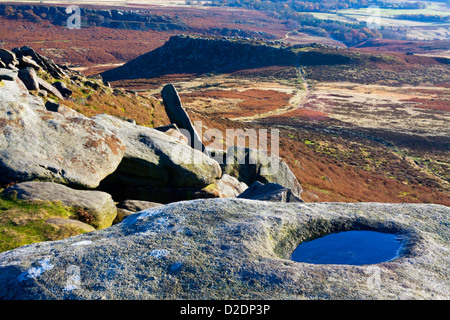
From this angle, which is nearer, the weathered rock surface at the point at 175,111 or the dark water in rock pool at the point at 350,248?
the dark water in rock pool at the point at 350,248

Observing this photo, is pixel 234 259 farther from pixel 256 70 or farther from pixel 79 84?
pixel 256 70

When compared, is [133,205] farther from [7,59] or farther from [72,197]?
[7,59]

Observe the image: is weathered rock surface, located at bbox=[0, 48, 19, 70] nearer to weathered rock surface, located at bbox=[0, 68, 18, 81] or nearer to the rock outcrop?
weathered rock surface, located at bbox=[0, 68, 18, 81]

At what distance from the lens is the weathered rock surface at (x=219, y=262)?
8.34 meters

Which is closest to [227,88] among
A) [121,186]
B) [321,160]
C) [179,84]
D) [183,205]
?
[179,84]

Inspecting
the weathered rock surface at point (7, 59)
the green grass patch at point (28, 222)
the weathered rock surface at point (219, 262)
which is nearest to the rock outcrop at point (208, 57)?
the weathered rock surface at point (7, 59)

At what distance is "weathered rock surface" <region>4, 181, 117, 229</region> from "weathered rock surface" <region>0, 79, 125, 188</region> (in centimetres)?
92

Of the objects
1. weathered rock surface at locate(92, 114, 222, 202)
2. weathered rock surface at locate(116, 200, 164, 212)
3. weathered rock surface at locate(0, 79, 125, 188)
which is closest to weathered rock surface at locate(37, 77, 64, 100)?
weathered rock surface at locate(0, 79, 125, 188)

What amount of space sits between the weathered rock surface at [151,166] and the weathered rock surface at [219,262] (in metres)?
9.40

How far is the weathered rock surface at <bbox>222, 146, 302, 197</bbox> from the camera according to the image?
31094mm

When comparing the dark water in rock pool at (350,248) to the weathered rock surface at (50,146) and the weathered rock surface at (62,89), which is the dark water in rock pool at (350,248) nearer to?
the weathered rock surface at (50,146)

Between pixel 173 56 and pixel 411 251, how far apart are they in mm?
175699

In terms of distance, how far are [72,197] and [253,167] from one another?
18.7m

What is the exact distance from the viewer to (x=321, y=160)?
54.8 meters
